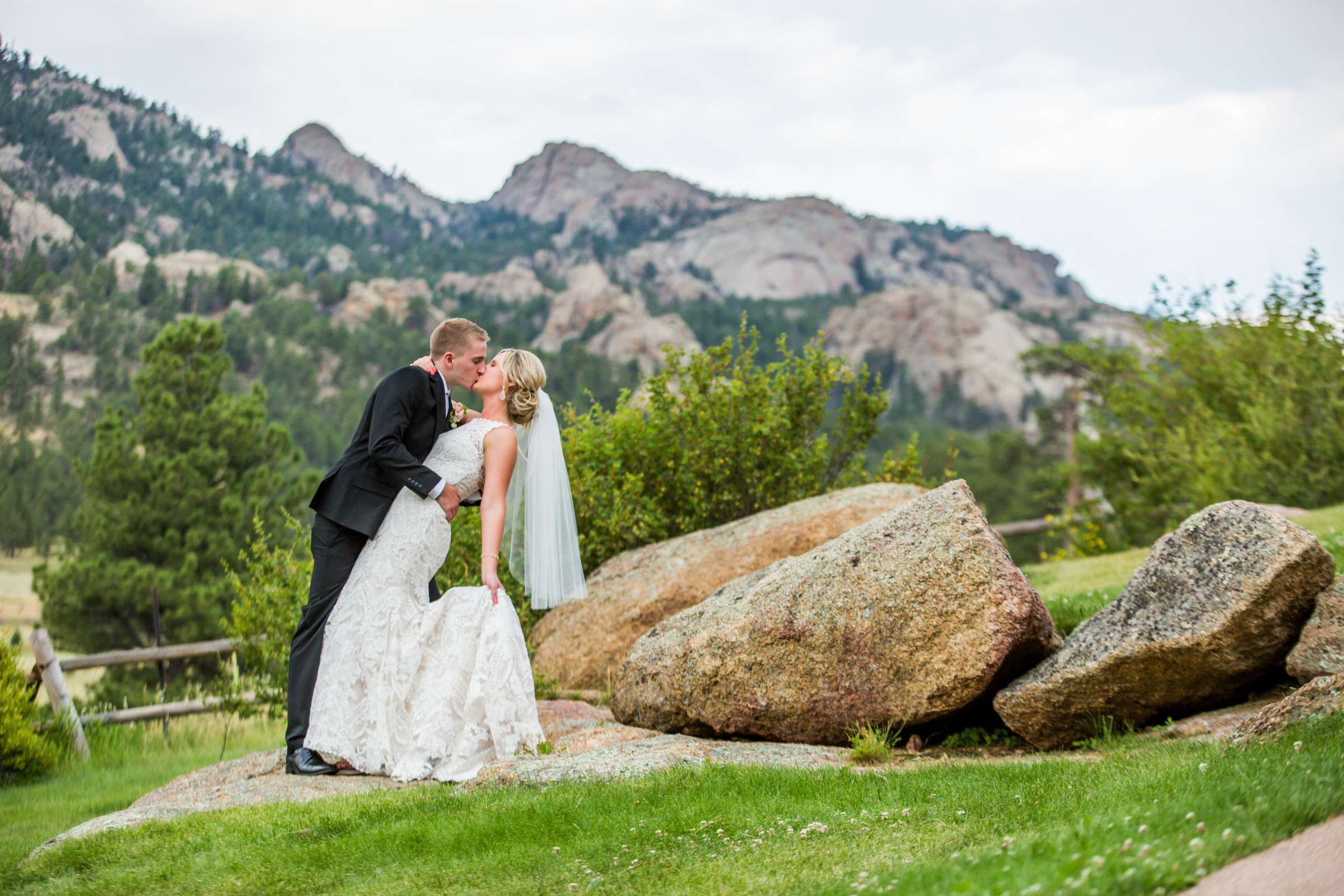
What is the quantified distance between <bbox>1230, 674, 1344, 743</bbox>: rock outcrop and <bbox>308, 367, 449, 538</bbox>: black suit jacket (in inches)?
217

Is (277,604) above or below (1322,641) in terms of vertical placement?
above

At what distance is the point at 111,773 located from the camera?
1081cm

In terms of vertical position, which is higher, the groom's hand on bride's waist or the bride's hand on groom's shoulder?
the groom's hand on bride's waist

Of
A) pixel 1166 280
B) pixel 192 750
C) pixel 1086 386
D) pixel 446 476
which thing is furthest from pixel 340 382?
pixel 446 476

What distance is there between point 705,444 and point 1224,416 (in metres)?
17.8

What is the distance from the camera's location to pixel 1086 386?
41125mm

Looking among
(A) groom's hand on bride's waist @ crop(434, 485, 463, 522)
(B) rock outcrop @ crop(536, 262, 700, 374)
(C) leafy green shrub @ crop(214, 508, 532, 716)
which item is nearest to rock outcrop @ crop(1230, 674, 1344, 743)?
(A) groom's hand on bride's waist @ crop(434, 485, 463, 522)

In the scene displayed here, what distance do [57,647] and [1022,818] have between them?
23.2 metres

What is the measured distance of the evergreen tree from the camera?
69.5 feet

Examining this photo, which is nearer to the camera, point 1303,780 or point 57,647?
point 1303,780

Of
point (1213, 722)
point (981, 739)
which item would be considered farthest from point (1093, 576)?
point (1213, 722)

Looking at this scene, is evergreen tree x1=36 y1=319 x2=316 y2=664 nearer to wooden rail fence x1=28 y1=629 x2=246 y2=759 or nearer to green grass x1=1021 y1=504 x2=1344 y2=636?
wooden rail fence x1=28 y1=629 x2=246 y2=759

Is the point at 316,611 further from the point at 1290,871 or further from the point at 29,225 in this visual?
the point at 29,225

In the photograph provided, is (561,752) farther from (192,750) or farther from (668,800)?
(192,750)
